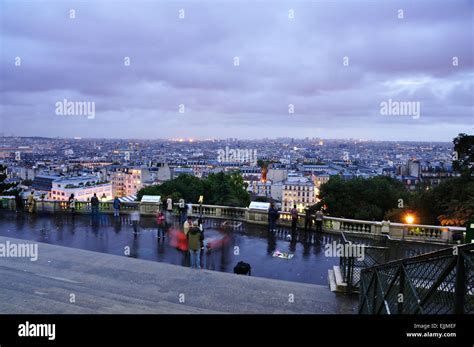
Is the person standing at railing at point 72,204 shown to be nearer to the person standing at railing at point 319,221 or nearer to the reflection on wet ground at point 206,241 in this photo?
the reflection on wet ground at point 206,241

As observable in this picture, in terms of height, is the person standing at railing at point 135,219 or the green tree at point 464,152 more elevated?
the green tree at point 464,152

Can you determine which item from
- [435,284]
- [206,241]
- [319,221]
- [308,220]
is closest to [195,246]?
[206,241]

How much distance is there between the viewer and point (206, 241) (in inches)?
581

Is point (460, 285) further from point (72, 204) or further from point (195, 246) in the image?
point (72, 204)

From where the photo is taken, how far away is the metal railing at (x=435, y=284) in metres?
3.36

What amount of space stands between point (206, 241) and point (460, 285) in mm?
11816

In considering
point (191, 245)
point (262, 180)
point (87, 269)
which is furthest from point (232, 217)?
point (262, 180)

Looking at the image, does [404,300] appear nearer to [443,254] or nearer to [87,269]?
[443,254]

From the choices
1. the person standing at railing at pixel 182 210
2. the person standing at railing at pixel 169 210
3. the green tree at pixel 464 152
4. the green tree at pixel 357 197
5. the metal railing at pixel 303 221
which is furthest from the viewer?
the green tree at pixel 357 197

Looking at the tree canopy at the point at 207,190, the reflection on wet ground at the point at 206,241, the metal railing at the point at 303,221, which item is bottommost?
the tree canopy at the point at 207,190

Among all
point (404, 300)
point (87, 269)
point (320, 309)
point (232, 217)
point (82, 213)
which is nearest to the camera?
point (404, 300)

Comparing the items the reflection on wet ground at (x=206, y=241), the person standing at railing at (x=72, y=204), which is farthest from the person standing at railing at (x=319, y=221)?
the person standing at railing at (x=72, y=204)
